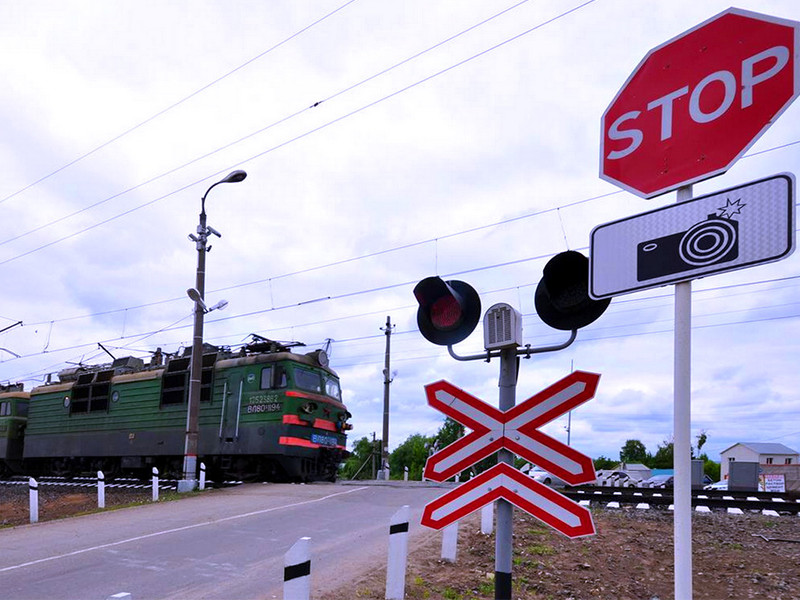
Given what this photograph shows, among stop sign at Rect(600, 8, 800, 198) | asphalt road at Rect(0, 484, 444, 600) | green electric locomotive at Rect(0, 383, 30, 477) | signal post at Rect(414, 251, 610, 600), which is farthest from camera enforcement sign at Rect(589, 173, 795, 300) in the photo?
green electric locomotive at Rect(0, 383, 30, 477)

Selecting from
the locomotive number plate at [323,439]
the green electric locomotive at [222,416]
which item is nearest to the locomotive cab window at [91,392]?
the green electric locomotive at [222,416]

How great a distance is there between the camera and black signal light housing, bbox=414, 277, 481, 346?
3990 mm

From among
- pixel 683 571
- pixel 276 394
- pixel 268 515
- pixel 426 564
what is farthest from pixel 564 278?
pixel 276 394

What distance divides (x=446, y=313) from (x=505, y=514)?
A: 118 centimetres

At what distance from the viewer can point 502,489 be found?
3684 mm

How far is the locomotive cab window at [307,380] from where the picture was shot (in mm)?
18156

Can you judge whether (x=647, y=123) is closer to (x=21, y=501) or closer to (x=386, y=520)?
(x=386, y=520)

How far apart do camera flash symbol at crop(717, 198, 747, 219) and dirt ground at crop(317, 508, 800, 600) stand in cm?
512

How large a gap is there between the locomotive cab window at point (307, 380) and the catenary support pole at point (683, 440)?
51.7 feet

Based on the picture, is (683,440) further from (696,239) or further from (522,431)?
(522,431)

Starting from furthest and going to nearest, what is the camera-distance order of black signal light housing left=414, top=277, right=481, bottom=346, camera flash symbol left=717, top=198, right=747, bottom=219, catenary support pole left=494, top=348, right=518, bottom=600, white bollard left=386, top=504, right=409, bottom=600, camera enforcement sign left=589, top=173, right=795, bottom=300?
white bollard left=386, top=504, right=409, bottom=600 → black signal light housing left=414, top=277, right=481, bottom=346 → catenary support pole left=494, top=348, right=518, bottom=600 → camera flash symbol left=717, top=198, right=747, bottom=219 → camera enforcement sign left=589, top=173, right=795, bottom=300

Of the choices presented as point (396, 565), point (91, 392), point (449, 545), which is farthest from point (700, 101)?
point (91, 392)

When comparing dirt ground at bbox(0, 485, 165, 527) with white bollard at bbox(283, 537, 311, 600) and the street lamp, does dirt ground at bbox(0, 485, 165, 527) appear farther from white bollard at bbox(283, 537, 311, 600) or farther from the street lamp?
white bollard at bbox(283, 537, 311, 600)

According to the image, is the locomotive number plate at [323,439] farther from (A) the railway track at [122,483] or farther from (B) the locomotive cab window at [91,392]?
(B) the locomotive cab window at [91,392]
